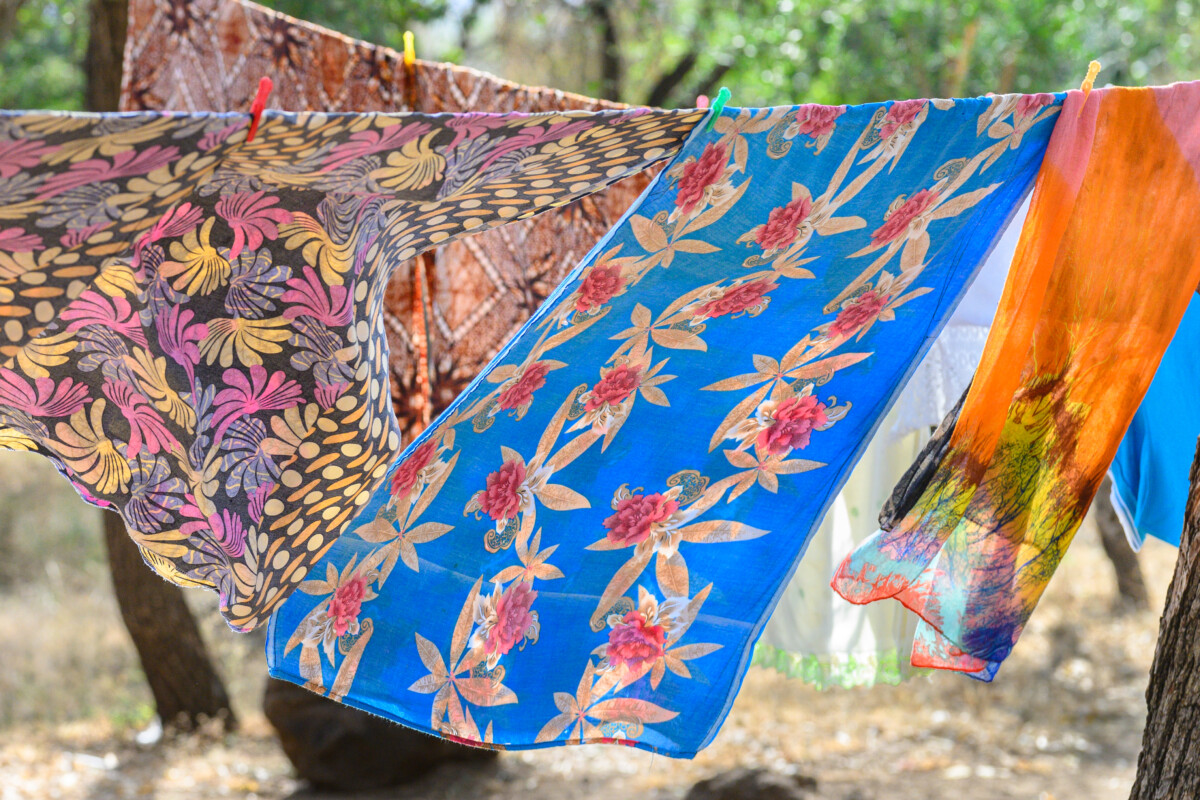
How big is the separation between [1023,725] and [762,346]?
3.73 m

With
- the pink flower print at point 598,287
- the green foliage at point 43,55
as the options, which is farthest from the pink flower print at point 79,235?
the green foliage at point 43,55

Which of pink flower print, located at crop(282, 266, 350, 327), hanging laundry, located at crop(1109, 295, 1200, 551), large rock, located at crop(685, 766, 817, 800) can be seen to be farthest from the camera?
large rock, located at crop(685, 766, 817, 800)

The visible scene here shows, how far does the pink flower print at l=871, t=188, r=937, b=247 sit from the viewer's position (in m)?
1.31

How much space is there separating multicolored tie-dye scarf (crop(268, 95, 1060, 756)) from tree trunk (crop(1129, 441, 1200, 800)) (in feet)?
1.70

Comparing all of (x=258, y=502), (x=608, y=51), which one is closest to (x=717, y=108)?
(x=258, y=502)

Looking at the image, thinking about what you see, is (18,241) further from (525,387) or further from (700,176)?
(700,176)

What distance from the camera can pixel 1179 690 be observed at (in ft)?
4.47

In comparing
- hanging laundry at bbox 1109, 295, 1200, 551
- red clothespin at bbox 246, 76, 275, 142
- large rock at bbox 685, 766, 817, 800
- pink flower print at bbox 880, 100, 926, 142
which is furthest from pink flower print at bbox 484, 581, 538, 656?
large rock at bbox 685, 766, 817, 800

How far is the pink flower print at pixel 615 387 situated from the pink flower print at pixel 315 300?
389 millimetres

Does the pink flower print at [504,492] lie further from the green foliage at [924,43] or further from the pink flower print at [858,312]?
the green foliage at [924,43]

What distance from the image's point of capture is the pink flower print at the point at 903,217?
1308mm

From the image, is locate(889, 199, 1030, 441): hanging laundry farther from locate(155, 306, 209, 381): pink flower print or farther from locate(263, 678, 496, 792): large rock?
A: locate(263, 678, 496, 792): large rock

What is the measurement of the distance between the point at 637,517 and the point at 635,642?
178 mm

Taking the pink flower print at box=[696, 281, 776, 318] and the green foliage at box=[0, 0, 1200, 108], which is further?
the green foliage at box=[0, 0, 1200, 108]
